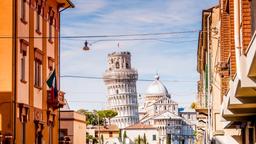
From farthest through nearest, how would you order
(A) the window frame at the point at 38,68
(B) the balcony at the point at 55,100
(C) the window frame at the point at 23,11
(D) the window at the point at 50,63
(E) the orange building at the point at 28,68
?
1. (D) the window at the point at 50,63
2. (B) the balcony at the point at 55,100
3. (A) the window frame at the point at 38,68
4. (C) the window frame at the point at 23,11
5. (E) the orange building at the point at 28,68

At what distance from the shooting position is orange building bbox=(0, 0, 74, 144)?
25.2 m

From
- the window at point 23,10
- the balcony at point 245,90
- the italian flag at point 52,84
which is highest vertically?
the window at point 23,10

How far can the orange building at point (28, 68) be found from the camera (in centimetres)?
2523

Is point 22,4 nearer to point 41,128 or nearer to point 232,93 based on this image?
point 41,128

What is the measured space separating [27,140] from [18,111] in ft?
7.85

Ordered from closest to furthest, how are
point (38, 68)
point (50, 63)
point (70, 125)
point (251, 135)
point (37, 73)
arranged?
1. point (251, 135)
2. point (37, 73)
3. point (38, 68)
4. point (50, 63)
5. point (70, 125)

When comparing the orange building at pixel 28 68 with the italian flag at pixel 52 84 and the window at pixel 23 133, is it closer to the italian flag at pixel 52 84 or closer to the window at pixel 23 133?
the window at pixel 23 133

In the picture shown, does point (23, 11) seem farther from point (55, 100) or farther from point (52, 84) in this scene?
point (55, 100)

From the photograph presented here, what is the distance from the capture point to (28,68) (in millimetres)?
28312

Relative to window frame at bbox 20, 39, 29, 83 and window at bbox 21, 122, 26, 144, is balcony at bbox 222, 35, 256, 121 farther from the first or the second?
window at bbox 21, 122, 26, 144

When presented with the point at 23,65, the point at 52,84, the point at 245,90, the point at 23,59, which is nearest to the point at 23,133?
the point at 23,65

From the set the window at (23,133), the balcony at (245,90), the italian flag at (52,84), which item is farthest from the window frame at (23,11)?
the balcony at (245,90)

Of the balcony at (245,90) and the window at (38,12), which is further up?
the window at (38,12)

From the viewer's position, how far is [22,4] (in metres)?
27.2
